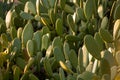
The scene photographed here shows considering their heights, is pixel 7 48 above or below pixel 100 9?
below

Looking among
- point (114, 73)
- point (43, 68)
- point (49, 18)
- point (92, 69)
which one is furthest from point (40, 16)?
point (114, 73)

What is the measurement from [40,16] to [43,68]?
36cm

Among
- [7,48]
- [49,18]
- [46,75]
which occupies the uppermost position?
[49,18]

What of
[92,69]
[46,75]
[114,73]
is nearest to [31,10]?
[46,75]

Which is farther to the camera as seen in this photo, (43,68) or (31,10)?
(31,10)

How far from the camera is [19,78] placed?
1.61m

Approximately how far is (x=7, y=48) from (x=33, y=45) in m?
0.15

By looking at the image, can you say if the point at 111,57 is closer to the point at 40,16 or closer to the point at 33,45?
the point at 33,45

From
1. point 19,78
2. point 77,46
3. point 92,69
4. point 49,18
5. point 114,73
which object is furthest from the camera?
point 49,18

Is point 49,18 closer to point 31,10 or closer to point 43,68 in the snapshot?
point 31,10

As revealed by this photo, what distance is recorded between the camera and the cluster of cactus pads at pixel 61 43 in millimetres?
1429

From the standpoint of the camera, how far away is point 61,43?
1633mm

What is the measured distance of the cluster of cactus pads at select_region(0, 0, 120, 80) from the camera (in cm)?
143

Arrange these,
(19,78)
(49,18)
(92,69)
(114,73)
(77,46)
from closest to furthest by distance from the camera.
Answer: (114,73) < (92,69) < (19,78) < (77,46) < (49,18)
